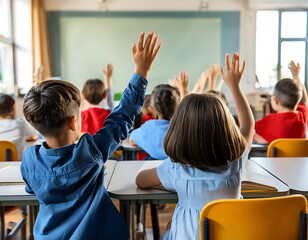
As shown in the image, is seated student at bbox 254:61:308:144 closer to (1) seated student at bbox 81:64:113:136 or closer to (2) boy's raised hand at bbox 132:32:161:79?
(1) seated student at bbox 81:64:113:136

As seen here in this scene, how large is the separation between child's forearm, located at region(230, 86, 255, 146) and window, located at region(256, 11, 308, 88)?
560cm

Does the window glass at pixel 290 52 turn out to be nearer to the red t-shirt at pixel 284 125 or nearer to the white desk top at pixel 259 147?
the red t-shirt at pixel 284 125

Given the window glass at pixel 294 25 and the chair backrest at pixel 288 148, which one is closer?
the chair backrest at pixel 288 148

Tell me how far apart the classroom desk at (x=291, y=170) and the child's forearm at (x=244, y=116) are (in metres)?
0.25

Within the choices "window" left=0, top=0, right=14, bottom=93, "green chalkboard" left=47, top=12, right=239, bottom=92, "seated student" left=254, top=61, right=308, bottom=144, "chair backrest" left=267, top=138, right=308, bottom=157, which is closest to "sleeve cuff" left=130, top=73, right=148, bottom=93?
"chair backrest" left=267, top=138, right=308, bottom=157

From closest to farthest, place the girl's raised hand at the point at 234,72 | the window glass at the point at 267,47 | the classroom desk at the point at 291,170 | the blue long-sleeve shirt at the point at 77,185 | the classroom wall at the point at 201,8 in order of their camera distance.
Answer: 1. the blue long-sleeve shirt at the point at 77,185
2. the classroom desk at the point at 291,170
3. the girl's raised hand at the point at 234,72
4. the classroom wall at the point at 201,8
5. the window glass at the point at 267,47

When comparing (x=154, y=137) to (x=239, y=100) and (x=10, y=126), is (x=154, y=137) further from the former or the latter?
(x=10, y=126)

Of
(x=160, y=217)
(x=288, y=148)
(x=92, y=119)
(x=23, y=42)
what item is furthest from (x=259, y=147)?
(x=23, y=42)

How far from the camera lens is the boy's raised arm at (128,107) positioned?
1224mm

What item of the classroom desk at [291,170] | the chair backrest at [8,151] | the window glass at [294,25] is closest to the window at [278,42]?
the window glass at [294,25]

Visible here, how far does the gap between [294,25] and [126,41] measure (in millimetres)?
3343

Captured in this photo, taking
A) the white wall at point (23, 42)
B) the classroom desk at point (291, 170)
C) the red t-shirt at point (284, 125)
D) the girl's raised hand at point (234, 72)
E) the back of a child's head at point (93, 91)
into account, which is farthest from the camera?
the white wall at point (23, 42)

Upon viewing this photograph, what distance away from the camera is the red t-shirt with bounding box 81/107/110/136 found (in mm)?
2939

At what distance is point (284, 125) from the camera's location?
266 centimetres
